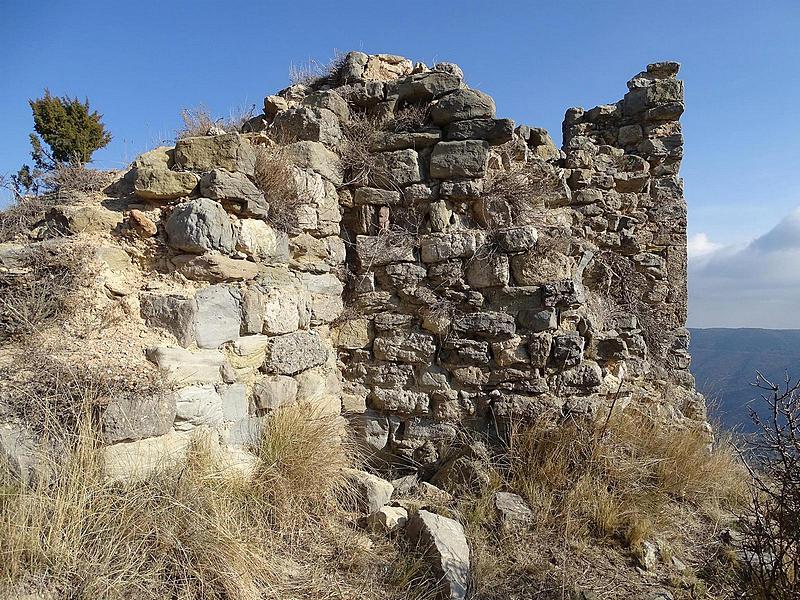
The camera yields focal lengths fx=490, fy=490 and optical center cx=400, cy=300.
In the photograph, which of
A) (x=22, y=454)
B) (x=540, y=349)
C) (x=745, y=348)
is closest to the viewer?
(x=22, y=454)

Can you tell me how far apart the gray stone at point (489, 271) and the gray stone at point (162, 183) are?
2.05 meters

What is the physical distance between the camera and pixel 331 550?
98.8 inches

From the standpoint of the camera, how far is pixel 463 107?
397 centimetres

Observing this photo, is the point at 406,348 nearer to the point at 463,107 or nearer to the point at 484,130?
the point at 484,130

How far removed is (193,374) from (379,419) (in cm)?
171

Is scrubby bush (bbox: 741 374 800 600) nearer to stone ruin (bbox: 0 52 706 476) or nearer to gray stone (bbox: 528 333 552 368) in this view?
stone ruin (bbox: 0 52 706 476)

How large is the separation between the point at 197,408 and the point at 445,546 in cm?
145

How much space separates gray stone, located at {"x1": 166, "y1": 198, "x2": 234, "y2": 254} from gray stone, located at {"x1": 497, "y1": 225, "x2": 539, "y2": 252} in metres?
2.04

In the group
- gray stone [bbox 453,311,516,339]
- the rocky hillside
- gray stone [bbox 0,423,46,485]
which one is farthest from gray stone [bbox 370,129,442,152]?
gray stone [bbox 0,423,46,485]

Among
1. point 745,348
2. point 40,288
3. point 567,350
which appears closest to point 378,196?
point 567,350

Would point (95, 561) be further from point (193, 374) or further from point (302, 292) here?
point (302, 292)

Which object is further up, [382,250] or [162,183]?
[162,183]

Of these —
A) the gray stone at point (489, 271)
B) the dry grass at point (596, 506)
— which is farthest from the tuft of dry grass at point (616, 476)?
the gray stone at point (489, 271)

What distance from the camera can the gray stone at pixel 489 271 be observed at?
3715 millimetres
